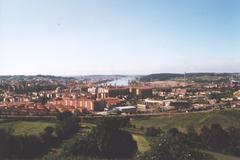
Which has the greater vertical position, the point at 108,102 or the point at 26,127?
the point at 26,127

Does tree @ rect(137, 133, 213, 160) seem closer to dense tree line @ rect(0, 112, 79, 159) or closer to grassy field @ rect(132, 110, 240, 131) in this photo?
dense tree line @ rect(0, 112, 79, 159)

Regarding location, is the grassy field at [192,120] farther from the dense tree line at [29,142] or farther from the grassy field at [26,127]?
the dense tree line at [29,142]

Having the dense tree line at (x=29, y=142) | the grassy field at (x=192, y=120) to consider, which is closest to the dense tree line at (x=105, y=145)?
the dense tree line at (x=29, y=142)

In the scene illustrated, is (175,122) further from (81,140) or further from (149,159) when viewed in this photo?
(149,159)

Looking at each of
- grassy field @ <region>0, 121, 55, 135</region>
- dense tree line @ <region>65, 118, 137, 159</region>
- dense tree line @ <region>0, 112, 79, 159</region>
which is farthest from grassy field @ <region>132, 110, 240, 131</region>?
dense tree line @ <region>65, 118, 137, 159</region>

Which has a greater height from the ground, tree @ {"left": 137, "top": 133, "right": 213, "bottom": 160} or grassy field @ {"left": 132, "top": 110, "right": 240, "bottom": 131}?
tree @ {"left": 137, "top": 133, "right": 213, "bottom": 160}

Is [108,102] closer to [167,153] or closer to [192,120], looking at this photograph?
[192,120]

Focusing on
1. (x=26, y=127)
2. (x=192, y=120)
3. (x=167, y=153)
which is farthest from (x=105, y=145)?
(x=192, y=120)
